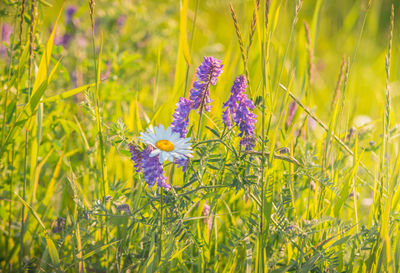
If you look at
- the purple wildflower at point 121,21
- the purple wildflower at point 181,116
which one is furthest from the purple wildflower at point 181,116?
the purple wildflower at point 121,21

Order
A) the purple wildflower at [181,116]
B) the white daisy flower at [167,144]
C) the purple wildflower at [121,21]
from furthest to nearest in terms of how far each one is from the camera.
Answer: the purple wildflower at [121,21], the purple wildflower at [181,116], the white daisy flower at [167,144]

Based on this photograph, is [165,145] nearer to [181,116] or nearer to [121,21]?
[181,116]

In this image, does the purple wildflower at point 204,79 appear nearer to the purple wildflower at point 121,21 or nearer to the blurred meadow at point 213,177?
the blurred meadow at point 213,177

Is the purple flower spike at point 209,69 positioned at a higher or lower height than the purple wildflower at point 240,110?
higher

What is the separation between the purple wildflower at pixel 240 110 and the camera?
2.62 feet

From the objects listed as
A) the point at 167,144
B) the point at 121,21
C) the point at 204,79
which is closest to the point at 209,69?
the point at 204,79

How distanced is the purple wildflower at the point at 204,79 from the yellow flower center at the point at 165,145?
12 cm

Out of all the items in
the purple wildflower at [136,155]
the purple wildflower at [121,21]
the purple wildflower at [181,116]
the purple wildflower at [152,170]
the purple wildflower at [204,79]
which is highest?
the purple wildflower at [121,21]

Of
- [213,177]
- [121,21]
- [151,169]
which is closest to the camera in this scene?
[151,169]

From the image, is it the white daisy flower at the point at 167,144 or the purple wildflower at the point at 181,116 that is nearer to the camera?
the white daisy flower at the point at 167,144

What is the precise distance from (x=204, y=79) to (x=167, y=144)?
0.16m

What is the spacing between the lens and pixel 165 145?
29.4 inches

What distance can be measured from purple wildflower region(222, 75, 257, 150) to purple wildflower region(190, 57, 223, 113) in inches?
1.8

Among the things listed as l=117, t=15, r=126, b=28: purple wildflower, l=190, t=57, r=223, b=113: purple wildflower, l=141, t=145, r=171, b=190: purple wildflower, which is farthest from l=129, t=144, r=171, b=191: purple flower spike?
l=117, t=15, r=126, b=28: purple wildflower
